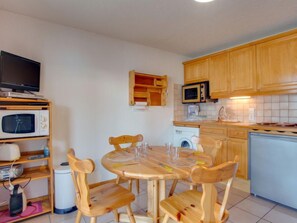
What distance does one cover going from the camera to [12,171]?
1.84m

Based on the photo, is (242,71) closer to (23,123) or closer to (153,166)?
(153,166)

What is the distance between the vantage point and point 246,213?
2.05 metres

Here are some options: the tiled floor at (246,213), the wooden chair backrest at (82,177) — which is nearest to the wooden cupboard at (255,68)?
the tiled floor at (246,213)

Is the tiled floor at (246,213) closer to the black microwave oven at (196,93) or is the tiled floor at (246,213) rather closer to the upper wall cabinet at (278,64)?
the upper wall cabinet at (278,64)

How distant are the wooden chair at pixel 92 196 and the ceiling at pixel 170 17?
1.68 metres

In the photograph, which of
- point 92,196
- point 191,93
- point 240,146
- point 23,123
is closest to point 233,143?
point 240,146

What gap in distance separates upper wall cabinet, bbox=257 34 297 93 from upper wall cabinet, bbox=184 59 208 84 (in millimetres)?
964

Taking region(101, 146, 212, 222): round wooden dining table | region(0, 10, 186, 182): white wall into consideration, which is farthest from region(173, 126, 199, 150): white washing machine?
region(101, 146, 212, 222): round wooden dining table

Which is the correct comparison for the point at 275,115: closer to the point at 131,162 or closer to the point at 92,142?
the point at 131,162

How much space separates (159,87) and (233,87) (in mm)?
1284

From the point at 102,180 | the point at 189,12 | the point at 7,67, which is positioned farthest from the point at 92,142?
the point at 189,12

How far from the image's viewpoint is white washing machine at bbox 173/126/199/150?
3227 mm

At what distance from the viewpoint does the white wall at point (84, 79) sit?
7.41 feet

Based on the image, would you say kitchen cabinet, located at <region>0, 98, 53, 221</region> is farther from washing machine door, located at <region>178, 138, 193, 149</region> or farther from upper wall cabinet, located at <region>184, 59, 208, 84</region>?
upper wall cabinet, located at <region>184, 59, 208, 84</region>
